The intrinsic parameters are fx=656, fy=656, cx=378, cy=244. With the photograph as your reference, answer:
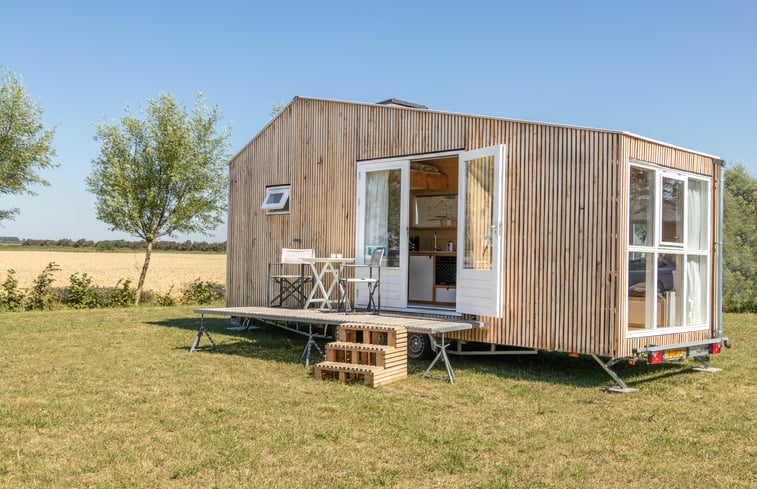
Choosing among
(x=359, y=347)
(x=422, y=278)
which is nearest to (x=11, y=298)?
(x=422, y=278)

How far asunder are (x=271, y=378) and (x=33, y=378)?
2.56m

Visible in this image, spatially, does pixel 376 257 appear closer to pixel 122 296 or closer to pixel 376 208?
pixel 376 208

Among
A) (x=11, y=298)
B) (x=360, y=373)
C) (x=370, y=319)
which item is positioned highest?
(x=370, y=319)

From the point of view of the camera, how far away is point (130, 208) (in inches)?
712

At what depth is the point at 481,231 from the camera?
7848 mm

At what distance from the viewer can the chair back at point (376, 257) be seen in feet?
30.4

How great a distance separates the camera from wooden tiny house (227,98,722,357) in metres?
6.93

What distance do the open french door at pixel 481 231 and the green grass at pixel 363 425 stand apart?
2.84 ft

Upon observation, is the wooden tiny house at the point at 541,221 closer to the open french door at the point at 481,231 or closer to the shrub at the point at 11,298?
the open french door at the point at 481,231

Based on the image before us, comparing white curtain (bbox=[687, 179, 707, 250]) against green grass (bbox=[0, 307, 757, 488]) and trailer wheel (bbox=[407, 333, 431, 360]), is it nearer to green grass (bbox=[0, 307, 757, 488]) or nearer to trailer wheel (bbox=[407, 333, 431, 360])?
green grass (bbox=[0, 307, 757, 488])

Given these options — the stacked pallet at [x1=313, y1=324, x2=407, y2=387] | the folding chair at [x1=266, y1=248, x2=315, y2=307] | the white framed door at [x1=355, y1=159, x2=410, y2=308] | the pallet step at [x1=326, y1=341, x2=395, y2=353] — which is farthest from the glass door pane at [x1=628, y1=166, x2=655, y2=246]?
the folding chair at [x1=266, y1=248, x2=315, y2=307]

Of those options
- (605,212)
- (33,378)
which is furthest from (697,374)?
(33,378)

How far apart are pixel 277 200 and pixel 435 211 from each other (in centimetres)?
268

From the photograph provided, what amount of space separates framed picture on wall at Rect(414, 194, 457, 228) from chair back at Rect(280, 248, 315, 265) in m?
2.16
